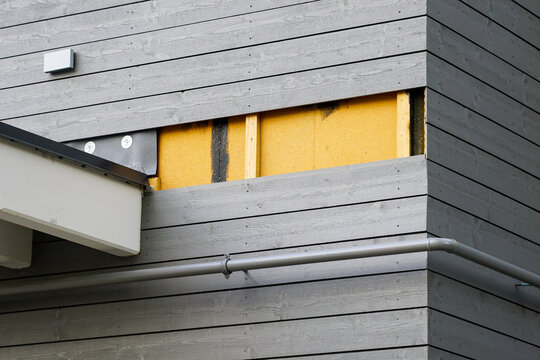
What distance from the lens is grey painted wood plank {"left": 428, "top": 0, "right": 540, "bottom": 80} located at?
739 centimetres

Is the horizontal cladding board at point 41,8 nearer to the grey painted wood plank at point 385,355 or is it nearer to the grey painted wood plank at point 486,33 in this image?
the grey painted wood plank at point 486,33

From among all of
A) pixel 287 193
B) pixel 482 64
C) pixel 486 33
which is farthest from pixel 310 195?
pixel 486 33

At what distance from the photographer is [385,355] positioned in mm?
6680

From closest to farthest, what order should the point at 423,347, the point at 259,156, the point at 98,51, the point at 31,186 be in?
the point at 423,347 < the point at 31,186 < the point at 259,156 < the point at 98,51

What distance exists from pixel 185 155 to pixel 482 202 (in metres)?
2.10

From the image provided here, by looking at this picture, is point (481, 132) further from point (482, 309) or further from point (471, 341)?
point (471, 341)

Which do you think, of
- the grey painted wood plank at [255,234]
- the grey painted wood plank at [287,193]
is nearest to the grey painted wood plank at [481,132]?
the grey painted wood plank at [287,193]

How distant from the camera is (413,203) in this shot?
690 centimetres

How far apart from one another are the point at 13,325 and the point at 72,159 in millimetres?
1497

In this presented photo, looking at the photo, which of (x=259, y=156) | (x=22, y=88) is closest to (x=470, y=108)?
(x=259, y=156)

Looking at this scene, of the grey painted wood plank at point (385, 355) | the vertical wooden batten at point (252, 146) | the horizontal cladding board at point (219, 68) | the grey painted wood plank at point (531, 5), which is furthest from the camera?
the grey painted wood plank at point (531, 5)

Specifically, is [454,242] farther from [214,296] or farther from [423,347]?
[214,296]

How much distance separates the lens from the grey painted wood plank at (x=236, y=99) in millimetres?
7238

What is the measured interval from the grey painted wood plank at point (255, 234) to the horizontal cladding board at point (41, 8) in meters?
1.80
